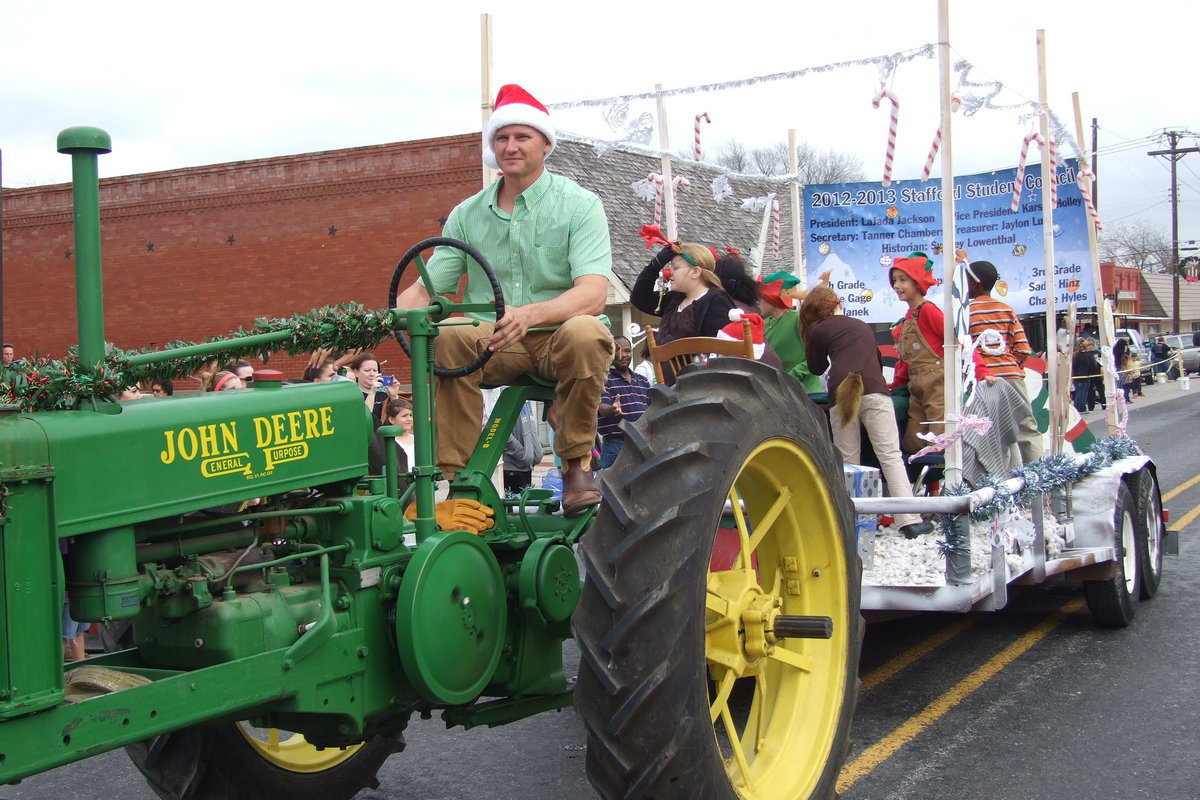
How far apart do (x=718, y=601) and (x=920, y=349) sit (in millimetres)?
3997

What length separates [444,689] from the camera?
10.1ft

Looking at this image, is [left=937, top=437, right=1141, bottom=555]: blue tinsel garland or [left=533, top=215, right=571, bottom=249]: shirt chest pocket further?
[left=937, top=437, right=1141, bottom=555]: blue tinsel garland

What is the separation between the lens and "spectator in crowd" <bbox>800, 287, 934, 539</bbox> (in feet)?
21.2

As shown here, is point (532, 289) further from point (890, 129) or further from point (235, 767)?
point (890, 129)

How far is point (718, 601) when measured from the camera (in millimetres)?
3400

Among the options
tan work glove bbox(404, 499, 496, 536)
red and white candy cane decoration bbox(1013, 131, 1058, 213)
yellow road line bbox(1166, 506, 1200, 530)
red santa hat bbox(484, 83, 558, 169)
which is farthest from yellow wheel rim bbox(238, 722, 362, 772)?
yellow road line bbox(1166, 506, 1200, 530)

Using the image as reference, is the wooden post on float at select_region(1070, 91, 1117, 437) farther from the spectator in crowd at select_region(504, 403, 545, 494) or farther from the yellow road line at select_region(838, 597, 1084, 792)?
the spectator in crowd at select_region(504, 403, 545, 494)

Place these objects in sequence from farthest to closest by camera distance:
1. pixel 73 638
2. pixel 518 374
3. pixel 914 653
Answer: pixel 914 653, pixel 73 638, pixel 518 374

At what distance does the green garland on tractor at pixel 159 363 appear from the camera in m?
2.46

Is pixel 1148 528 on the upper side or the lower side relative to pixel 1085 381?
lower

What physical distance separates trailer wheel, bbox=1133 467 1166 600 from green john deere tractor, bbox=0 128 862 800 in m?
3.76

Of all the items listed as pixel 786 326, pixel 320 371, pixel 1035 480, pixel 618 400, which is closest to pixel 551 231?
pixel 320 371

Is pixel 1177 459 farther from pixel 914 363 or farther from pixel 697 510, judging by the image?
pixel 697 510

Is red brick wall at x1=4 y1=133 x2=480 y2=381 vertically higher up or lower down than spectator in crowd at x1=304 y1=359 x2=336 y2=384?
higher up
